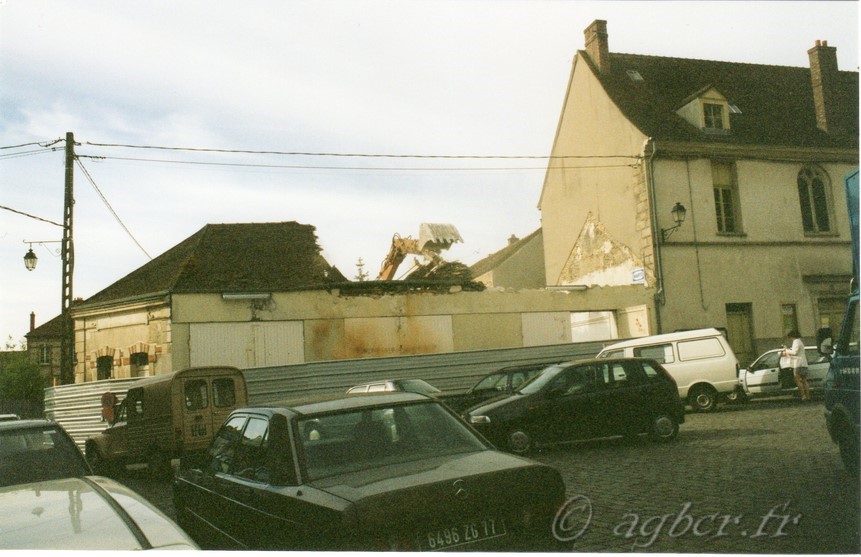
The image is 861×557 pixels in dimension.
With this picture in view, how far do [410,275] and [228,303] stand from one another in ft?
20.6

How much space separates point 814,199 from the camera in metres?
19.3

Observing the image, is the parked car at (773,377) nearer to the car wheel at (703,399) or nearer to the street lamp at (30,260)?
the car wheel at (703,399)

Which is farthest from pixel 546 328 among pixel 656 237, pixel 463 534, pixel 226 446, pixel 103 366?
pixel 463 534

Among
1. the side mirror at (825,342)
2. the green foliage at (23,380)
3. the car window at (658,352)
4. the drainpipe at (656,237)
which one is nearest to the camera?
the side mirror at (825,342)

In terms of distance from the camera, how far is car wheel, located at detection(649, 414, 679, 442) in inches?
440

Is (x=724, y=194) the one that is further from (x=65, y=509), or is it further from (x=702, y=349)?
(x=65, y=509)

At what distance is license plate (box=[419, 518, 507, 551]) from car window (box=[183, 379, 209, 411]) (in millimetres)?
9583

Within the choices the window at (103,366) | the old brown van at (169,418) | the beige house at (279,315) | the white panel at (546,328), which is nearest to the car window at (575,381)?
the old brown van at (169,418)

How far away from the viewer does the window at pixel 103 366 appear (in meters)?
22.7

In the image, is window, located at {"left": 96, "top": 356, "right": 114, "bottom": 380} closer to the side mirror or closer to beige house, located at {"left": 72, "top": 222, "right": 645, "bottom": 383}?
beige house, located at {"left": 72, "top": 222, "right": 645, "bottom": 383}

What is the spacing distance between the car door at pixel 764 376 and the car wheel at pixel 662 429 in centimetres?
730

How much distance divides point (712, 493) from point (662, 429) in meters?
4.43

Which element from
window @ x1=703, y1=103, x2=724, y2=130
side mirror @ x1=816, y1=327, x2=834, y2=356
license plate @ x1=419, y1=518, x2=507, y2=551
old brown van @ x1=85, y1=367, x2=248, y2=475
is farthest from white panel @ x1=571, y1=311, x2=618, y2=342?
license plate @ x1=419, y1=518, x2=507, y2=551

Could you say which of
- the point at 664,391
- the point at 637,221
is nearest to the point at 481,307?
the point at 637,221
